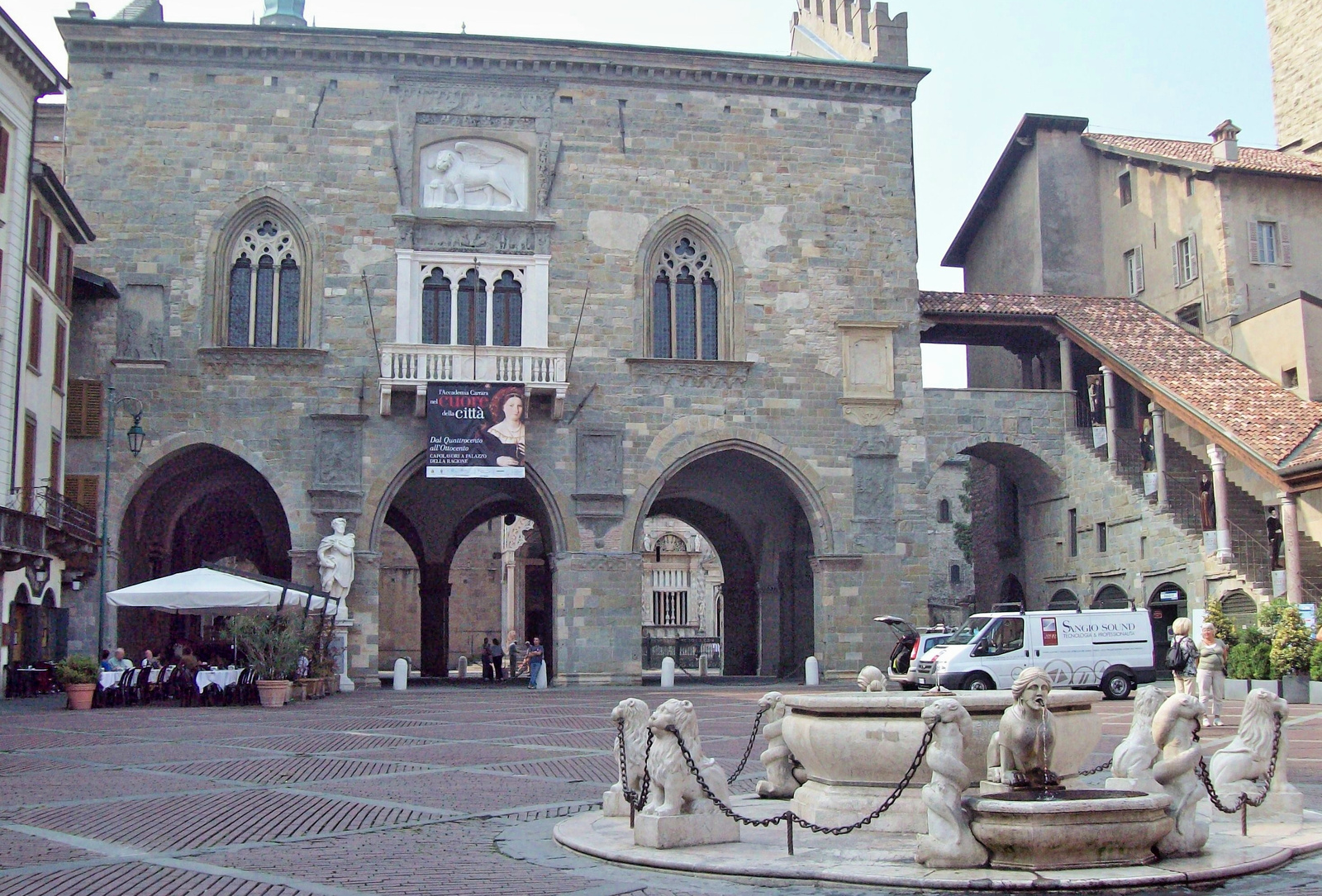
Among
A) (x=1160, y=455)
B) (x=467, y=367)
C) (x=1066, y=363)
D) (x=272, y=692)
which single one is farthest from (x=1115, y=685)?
(x=272, y=692)

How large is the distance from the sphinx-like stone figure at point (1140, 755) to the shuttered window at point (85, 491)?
23488 millimetres

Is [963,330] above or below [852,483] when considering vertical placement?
above

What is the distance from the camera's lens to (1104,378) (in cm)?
3062

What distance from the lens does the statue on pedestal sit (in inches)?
1082

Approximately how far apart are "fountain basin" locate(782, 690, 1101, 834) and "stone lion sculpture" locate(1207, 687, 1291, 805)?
1.08 metres

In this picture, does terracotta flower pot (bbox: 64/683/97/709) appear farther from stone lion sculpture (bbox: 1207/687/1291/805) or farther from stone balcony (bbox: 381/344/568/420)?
stone lion sculpture (bbox: 1207/687/1291/805)

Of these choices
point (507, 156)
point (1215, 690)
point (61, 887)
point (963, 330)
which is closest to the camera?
point (61, 887)

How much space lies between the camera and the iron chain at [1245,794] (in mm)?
8516

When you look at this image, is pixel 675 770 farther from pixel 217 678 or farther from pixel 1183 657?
pixel 217 678

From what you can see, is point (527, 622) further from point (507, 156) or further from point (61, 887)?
point (61, 887)

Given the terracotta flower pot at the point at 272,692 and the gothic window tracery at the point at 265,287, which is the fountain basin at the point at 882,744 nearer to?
the terracotta flower pot at the point at 272,692

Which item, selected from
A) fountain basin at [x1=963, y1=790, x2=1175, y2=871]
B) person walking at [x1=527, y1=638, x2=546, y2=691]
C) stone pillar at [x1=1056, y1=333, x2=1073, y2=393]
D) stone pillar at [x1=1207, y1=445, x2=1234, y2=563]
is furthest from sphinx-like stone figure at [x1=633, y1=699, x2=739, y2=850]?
stone pillar at [x1=1056, y1=333, x2=1073, y2=393]

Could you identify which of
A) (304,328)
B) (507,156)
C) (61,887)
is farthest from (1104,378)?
(61,887)

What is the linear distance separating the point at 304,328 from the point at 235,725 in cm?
1242
